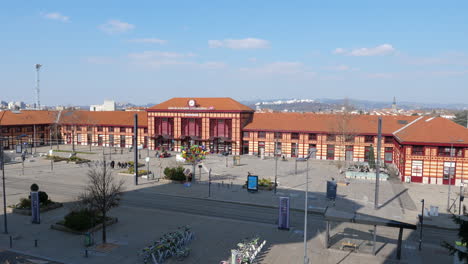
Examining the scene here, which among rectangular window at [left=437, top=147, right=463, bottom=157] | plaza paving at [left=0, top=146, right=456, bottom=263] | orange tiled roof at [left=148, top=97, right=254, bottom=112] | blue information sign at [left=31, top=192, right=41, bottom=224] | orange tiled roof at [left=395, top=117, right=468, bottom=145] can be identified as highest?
orange tiled roof at [left=148, top=97, right=254, bottom=112]

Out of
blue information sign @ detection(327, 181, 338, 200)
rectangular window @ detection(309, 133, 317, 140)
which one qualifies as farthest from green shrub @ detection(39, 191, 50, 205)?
rectangular window @ detection(309, 133, 317, 140)

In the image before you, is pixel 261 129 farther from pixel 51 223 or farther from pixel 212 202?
pixel 51 223

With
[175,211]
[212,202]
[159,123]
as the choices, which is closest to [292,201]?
[212,202]

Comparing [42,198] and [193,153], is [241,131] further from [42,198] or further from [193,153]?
[42,198]

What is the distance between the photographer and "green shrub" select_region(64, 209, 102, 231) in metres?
27.4

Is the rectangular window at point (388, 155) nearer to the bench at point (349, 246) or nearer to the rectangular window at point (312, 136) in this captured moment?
the rectangular window at point (312, 136)

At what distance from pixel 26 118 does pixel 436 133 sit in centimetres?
8515

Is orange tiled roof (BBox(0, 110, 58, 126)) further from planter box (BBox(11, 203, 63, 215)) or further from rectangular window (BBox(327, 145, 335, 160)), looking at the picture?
rectangular window (BBox(327, 145, 335, 160))

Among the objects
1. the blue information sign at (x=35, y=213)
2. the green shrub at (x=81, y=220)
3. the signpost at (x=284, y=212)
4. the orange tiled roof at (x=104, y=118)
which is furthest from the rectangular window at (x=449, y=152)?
the orange tiled roof at (x=104, y=118)

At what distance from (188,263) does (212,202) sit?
15419 millimetres

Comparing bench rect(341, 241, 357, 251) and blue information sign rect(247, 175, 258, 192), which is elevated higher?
blue information sign rect(247, 175, 258, 192)

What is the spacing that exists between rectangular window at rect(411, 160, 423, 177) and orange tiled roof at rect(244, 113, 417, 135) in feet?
51.5

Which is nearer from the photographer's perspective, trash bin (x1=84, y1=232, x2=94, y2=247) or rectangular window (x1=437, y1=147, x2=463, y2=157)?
trash bin (x1=84, y1=232, x2=94, y2=247)

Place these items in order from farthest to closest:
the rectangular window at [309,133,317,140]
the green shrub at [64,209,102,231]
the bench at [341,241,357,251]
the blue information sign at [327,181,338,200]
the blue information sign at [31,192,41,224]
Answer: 1. the rectangular window at [309,133,317,140]
2. the blue information sign at [327,181,338,200]
3. the blue information sign at [31,192,41,224]
4. the green shrub at [64,209,102,231]
5. the bench at [341,241,357,251]
